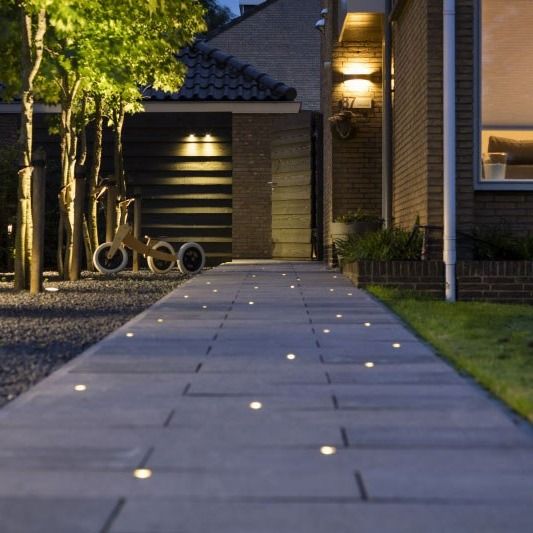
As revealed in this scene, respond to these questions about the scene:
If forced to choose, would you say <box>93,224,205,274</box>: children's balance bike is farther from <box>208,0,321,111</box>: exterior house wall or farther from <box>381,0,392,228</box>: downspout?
<box>208,0,321,111</box>: exterior house wall

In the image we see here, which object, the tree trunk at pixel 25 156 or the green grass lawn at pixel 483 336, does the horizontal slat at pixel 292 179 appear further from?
the green grass lawn at pixel 483 336

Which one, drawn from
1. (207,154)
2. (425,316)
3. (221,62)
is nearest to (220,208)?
(207,154)

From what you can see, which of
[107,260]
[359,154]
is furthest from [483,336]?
[359,154]

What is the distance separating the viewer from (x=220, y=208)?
21.6 m

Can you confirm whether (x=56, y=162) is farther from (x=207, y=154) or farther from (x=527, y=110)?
(x=527, y=110)

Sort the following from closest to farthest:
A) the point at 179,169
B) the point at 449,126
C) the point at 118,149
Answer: the point at 449,126, the point at 118,149, the point at 179,169

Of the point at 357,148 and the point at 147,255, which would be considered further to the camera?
the point at 357,148

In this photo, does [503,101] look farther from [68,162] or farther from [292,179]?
[292,179]

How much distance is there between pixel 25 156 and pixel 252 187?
32.4 feet

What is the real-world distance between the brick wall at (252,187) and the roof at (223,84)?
1074mm

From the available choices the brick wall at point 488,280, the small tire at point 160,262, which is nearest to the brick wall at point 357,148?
the small tire at point 160,262

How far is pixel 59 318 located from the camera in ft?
30.1

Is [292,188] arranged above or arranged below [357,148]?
below

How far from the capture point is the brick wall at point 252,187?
22.0 meters
